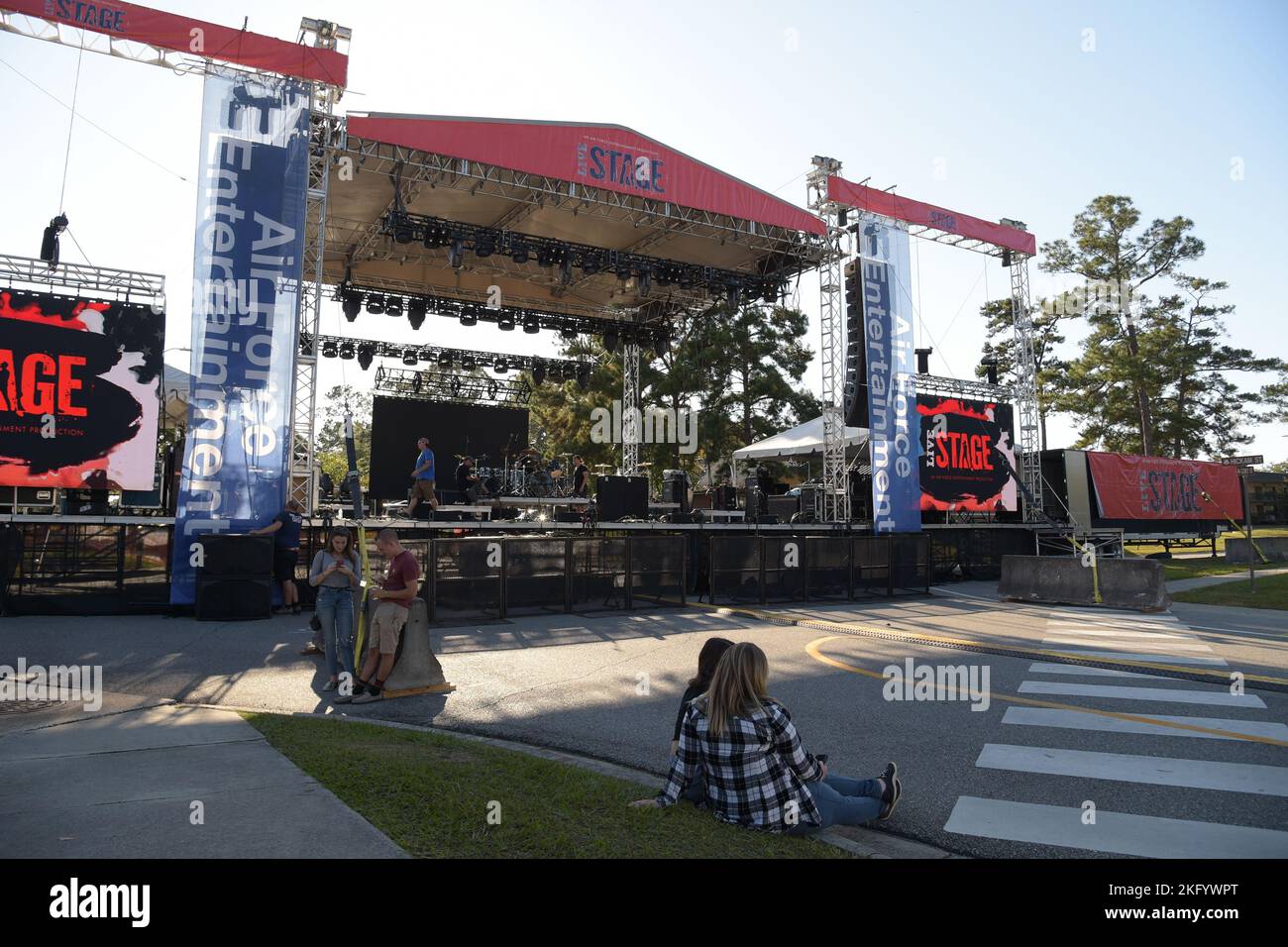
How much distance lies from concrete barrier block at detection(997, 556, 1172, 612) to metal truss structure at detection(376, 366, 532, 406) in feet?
62.5

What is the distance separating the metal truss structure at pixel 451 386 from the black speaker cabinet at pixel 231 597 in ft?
53.5

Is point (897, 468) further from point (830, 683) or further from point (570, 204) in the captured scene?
point (830, 683)

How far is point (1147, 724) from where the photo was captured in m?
6.51

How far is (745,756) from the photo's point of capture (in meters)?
3.93

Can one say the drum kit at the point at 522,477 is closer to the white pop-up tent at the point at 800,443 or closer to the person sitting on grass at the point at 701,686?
the white pop-up tent at the point at 800,443

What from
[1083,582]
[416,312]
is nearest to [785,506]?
[1083,582]

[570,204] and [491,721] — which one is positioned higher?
[570,204]

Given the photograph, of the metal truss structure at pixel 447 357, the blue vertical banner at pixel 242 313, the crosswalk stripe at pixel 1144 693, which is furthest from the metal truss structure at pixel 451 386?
the crosswalk stripe at pixel 1144 693

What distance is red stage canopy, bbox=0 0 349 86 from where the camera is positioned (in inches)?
511

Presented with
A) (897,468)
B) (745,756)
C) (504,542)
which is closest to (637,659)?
(504,542)

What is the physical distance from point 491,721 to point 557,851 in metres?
3.24

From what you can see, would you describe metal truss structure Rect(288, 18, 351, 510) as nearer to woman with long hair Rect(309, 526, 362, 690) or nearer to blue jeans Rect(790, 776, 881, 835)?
woman with long hair Rect(309, 526, 362, 690)

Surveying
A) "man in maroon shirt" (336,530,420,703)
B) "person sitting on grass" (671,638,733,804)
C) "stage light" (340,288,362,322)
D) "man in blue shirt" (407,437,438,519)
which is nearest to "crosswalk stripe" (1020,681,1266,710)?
A: "person sitting on grass" (671,638,733,804)

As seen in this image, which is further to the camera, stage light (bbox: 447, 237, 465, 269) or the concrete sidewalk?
stage light (bbox: 447, 237, 465, 269)
